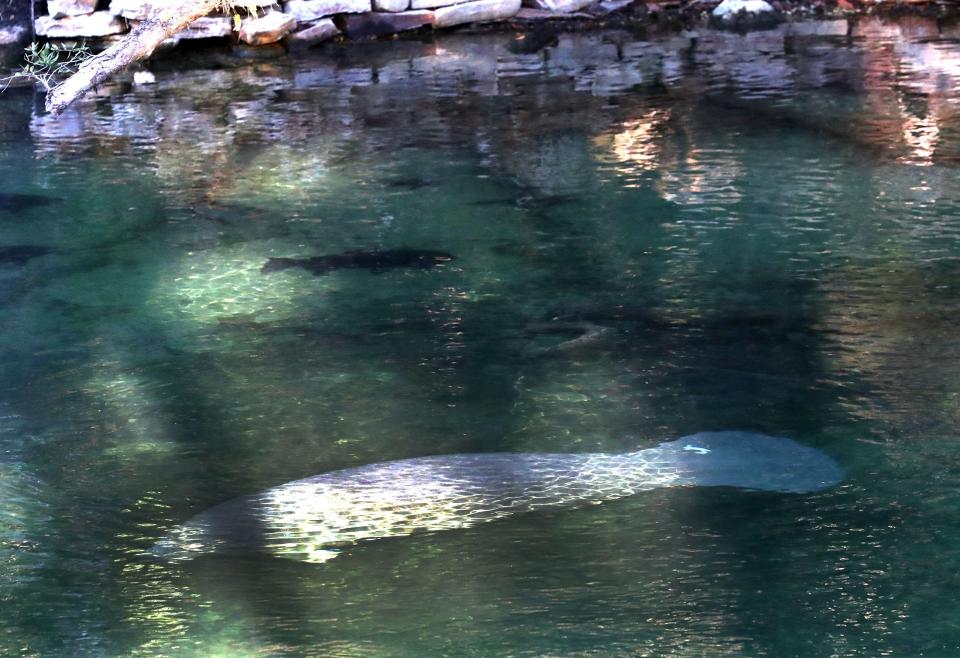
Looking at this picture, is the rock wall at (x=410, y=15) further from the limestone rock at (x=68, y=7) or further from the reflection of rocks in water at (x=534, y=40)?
the reflection of rocks in water at (x=534, y=40)

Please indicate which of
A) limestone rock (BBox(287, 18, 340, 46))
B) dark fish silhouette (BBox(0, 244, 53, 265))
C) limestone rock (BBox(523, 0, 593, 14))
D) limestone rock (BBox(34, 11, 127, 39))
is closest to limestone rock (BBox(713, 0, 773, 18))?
limestone rock (BBox(523, 0, 593, 14))

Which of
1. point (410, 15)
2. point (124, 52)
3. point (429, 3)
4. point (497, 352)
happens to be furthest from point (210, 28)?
point (497, 352)

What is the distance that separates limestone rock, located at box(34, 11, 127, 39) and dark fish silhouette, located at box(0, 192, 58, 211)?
4.16 metres

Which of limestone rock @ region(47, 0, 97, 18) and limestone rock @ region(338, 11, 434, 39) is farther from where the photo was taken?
limestone rock @ region(338, 11, 434, 39)

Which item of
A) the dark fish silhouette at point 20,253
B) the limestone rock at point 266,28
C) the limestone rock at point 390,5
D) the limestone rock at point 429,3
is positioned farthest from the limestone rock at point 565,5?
the dark fish silhouette at point 20,253

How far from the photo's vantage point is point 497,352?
451cm

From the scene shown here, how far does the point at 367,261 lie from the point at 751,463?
235 centimetres

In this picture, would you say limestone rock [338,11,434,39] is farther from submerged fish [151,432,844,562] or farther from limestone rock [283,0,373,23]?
submerged fish [151,432,844,562]

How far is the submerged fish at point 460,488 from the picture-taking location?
133 inches

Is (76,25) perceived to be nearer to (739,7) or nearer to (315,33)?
(315,33)

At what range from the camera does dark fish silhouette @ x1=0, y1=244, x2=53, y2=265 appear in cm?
564

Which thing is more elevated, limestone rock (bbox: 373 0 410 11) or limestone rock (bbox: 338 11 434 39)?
limestone rock (bbox: 373 0 410 11)

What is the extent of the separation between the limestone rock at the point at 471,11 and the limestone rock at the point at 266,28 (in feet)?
4.45

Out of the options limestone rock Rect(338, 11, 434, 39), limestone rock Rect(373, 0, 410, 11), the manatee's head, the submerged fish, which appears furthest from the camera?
limestone rock Rect(373, 0, 410, 11)
